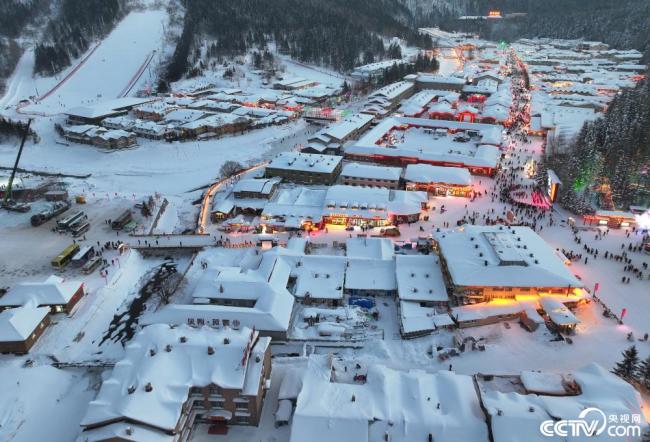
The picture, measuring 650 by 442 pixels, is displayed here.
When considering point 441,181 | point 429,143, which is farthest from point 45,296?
point 429,143

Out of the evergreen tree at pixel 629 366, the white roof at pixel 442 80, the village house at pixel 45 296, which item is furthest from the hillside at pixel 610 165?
the white roof at pixel 442 80

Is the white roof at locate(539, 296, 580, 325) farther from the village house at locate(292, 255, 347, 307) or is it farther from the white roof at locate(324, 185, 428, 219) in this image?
the white roof at locate(324, 185, 428, 219)

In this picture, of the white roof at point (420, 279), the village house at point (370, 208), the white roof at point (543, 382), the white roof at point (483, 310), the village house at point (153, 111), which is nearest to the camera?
the white roof at point (543, 382)

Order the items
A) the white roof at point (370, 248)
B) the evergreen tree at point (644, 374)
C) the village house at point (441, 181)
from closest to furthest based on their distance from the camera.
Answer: the evergreen tree at point (644, 374), the white roof at point (370, 248), the village house at point (441, 181)

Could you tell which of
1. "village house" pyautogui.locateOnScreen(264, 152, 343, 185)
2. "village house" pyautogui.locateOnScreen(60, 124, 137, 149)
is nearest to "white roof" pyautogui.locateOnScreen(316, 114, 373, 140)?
"village house" pyautogui.locateOnScreen(264, 152, 343, 185)

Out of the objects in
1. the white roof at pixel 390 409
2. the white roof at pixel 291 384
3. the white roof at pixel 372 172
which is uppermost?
the white roof at pixel 372 172

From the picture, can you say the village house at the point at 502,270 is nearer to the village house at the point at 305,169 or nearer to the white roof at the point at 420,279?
the white roof at the point at 420,279
